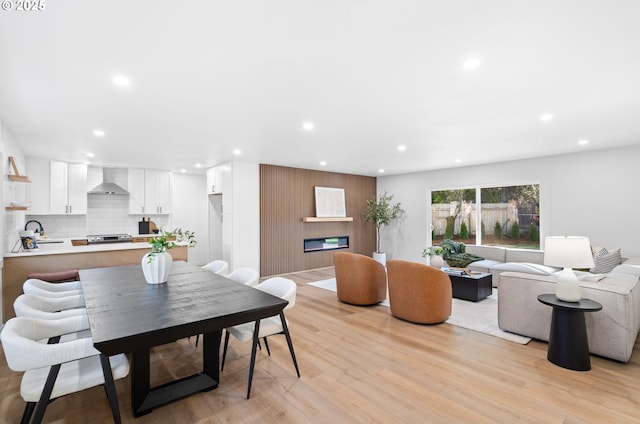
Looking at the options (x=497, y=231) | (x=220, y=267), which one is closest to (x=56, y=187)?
(x=220, y=267)

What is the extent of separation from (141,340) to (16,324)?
0.79 meters

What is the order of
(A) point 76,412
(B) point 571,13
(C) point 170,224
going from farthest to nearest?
(C) point 170,224
(A) point 76,412
(B) point 571,13

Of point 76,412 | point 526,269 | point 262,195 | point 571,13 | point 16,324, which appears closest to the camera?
point 571,13

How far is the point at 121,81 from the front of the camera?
258cm

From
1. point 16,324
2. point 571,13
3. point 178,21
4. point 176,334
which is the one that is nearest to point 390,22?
point 571,13

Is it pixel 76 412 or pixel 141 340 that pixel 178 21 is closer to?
pixel 141 340

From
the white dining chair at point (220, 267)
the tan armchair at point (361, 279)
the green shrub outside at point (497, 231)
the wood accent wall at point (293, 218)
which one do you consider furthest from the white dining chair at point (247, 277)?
the green shrub outside at point (497, 231)

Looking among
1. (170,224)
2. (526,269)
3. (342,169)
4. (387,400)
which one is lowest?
(387,400)

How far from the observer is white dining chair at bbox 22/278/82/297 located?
2.83m

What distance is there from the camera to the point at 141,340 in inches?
70.7

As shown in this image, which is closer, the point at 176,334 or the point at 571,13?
the point at 571,13

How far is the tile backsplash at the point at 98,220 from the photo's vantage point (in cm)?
635

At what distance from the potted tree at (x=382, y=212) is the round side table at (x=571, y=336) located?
17.8ft

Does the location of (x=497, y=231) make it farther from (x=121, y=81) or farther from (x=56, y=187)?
(x=56, y=187)
